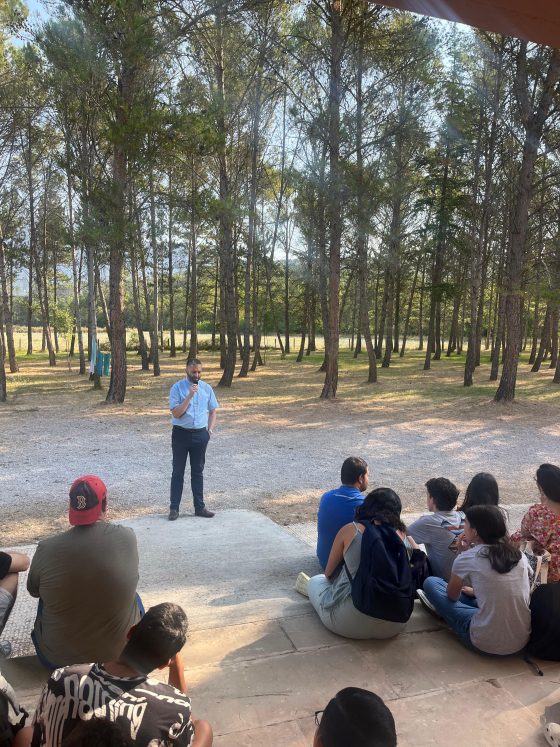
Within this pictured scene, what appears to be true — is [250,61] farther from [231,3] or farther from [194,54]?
[231,3]

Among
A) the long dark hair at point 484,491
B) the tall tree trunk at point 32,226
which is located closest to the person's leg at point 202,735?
the long dark hair at point 484,491

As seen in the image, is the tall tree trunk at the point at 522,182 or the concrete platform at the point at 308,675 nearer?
the concrete platform at the point at 308,675

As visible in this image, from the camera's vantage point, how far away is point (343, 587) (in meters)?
3.13

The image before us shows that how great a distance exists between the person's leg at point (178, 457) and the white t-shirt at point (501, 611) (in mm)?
3754

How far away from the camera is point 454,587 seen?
10.1 ft

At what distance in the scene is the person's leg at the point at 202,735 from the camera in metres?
1.91

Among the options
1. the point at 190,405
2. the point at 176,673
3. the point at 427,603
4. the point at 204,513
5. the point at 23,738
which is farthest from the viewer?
the point at 204,513

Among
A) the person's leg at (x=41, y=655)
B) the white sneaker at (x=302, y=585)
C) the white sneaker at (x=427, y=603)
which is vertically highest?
the person's leg at (x=41, y=655)

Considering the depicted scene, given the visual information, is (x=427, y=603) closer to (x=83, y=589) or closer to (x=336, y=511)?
(x=336, y=511)

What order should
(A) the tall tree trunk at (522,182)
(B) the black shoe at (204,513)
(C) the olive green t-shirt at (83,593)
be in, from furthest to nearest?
(A) the tall tree trunk at (522,182)
(B) the black shoe at (204,513)
(C) the olive green t-shirt at (83,593)

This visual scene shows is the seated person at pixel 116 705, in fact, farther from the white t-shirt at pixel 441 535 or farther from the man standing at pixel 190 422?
the man standing at pixel 190 422

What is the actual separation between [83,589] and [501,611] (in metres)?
2.02

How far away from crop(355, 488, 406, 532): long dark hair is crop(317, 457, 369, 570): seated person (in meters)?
0.75

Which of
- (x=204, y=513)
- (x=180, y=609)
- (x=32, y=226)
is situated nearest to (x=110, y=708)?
(x=180, y=609)
